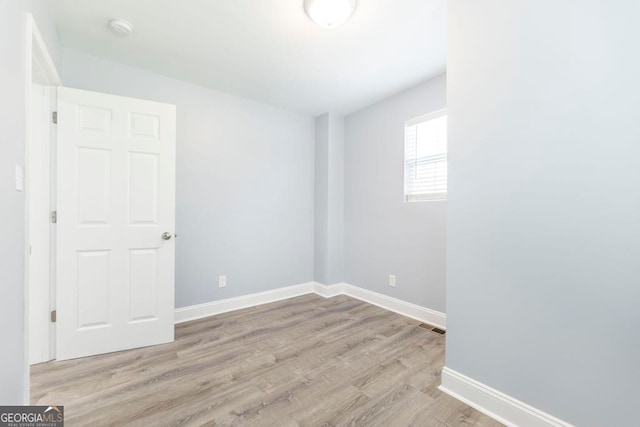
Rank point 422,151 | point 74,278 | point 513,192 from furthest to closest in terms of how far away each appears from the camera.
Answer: point 422,151 → point 74,278 → point 513,192

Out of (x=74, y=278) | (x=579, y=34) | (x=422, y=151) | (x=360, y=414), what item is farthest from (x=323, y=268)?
(x=579, y=34)

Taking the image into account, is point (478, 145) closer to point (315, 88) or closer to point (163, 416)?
point (315, 88)

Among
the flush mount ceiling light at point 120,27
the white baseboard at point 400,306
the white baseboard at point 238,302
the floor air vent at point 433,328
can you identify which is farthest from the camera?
the white baseboard at point 238,302

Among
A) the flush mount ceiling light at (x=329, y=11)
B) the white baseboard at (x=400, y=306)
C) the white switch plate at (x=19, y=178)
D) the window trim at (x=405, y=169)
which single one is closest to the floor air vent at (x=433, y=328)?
the white baseboard at (x=400, y=306)

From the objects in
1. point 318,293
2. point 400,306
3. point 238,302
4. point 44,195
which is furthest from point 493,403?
point 44,195

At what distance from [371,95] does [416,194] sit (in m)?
1.30

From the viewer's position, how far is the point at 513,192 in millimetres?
1442

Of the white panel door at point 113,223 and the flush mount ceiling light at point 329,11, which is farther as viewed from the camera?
the white panel door at point 113,223

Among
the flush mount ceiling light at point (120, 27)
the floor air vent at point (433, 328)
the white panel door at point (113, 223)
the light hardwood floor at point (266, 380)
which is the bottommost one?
the light hardwood floor at point (266, 380)

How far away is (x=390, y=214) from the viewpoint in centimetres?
319

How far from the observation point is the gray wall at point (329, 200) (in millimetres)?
3682

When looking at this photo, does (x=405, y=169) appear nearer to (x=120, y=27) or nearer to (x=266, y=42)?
(x=266, y=42)

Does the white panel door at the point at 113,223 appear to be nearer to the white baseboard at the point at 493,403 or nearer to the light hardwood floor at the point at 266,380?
the light hardwood floor at the point at 266,380

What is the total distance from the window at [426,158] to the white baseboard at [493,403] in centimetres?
165
